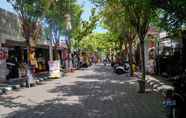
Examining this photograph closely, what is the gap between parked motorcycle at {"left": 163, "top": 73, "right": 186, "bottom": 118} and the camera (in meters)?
9.74

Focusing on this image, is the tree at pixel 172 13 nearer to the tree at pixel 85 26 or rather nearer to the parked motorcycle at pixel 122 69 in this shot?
the parked motorcycle at pixel 122 69

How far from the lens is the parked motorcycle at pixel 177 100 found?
9742mm

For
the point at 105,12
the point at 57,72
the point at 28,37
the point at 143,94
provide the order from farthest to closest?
the point at 105,12
the point at 57,72
the point at 28,37
the point at 143,94

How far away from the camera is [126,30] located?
137ft

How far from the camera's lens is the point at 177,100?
10000 millimetres

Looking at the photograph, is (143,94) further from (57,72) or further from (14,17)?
(14,17)

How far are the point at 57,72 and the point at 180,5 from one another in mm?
25733

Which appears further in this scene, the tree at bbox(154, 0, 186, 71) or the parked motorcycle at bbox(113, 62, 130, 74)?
the parked motorcycle at bbox(113, 62, 130, 74)

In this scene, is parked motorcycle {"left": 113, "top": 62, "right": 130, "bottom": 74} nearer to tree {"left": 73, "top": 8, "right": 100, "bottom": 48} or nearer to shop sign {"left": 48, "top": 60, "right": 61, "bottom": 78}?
shop sign {"left": 48, "top": 60, "right": 61, "bottom": 78}

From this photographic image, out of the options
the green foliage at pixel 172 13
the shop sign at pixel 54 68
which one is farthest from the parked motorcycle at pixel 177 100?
the shop sign at pixel 54 68

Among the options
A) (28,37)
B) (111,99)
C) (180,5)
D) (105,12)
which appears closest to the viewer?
(180,5)

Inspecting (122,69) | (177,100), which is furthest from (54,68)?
(177,100)

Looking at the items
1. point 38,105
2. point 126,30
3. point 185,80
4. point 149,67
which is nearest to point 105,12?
point 126,30

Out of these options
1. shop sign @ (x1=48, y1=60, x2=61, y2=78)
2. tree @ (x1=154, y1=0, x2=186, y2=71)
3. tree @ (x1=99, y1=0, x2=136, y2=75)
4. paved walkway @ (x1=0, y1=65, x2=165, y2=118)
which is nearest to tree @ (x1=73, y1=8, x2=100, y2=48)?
tree @ (x1=99, y1=0, x2=136, y2=75)
